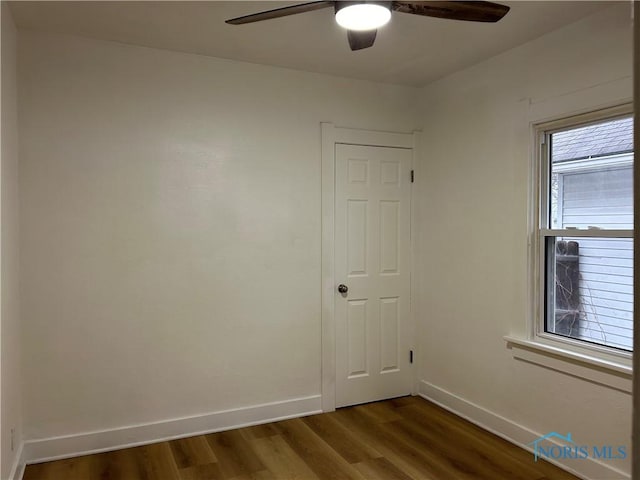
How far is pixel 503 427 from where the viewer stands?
3049mm

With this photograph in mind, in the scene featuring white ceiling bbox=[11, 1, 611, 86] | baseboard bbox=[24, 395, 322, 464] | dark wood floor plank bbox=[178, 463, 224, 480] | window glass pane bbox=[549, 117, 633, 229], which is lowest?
dark wood floor plank bbox=[178, 463, 224, 480]

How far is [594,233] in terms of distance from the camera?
2.53 metres

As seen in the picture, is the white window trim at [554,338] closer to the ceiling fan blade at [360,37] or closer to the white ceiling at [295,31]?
the white ceiling at [295,31]

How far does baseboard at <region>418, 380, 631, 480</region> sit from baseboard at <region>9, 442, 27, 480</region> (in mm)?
2876

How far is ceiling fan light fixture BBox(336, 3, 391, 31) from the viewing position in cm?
189

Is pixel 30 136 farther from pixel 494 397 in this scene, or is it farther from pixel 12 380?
pixel 494 397

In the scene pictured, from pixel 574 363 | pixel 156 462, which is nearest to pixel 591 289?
pixel 574 363

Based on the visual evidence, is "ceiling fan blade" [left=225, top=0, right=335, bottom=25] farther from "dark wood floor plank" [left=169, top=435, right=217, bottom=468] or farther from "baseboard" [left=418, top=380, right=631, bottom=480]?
"baseboard" [left=418, top=380, right=631, bottom=480]

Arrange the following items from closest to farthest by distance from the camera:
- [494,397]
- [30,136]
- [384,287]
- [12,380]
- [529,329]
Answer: [12,380] → [30,136] → [529,329] → [494,397] → [384,287]

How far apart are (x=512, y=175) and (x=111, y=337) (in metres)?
2.84

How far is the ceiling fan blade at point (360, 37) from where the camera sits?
7.03 ft

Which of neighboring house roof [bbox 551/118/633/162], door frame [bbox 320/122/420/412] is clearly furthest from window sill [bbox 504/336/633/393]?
door frame [bbox 320/122/420/412]

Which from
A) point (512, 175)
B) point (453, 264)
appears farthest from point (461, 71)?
point (453, 264)

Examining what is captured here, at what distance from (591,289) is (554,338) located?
39cm
